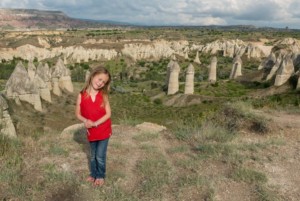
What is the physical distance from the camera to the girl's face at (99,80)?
567cm

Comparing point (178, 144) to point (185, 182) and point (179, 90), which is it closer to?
point (185, 182)

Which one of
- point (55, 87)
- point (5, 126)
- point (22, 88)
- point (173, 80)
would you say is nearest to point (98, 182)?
point (5, 126)

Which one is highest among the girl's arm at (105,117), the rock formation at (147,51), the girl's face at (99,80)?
the girl's face at (99,80)

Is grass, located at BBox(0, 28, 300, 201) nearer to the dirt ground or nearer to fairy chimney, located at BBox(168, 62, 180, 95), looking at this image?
the dirt ground

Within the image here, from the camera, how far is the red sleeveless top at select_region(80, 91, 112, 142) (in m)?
5.69

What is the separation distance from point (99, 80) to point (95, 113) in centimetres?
52

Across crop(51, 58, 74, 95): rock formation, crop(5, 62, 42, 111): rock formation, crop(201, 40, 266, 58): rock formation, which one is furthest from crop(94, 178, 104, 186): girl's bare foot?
crop(201, 40, 266, 58): rock formation

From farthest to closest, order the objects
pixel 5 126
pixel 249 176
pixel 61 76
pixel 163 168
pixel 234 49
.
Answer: pixel 234 49
pixel 61 76
pixel 5 126
pixel 163 168
pixel 249 176

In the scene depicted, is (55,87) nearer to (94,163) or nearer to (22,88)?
(22,88)

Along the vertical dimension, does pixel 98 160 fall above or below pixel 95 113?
below

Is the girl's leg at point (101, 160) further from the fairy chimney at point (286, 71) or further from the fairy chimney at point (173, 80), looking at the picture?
the fairy chimney at point (173, 80)

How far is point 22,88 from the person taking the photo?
29.9 metres

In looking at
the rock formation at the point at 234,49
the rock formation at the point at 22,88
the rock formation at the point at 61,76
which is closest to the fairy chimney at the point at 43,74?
the rock formation at the point at 61,76

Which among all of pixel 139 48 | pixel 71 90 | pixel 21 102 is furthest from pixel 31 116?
pixel 139 48
